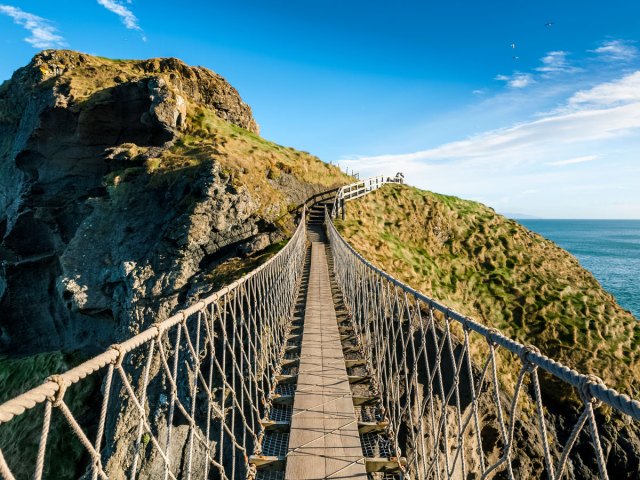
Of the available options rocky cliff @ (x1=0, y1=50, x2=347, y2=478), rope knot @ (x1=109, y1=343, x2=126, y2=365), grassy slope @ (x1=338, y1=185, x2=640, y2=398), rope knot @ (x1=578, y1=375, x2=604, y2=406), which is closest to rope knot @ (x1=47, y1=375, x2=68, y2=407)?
rope knot @ (x1=109, y1=343, x2=126, y2=365)

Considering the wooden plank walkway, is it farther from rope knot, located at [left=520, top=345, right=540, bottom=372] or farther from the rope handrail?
rope knot, located at [left=520, top=345, right=540, bottom=372]

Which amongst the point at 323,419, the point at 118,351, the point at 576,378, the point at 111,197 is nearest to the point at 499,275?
the point at 323,419

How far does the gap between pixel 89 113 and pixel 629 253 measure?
8986 cm

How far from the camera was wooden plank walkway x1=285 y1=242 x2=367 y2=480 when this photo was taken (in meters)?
3.64

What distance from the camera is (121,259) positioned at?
14.2 meters

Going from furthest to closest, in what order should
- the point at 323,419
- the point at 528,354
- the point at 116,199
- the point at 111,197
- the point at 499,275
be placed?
1. the point at 499,275
2. the point at 111,197
3. the point at 116,199
4. the point at 323,419
5. the point at 528,354

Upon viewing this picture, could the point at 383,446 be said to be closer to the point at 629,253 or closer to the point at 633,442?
the point at 633,442

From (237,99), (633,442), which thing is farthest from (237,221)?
(237,99)

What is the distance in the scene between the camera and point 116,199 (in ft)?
53.4

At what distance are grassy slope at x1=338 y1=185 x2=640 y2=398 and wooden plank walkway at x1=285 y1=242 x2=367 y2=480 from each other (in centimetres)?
1026

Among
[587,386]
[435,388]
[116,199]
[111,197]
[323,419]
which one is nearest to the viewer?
[587,386]

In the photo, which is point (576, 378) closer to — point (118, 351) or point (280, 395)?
point (118, 351)

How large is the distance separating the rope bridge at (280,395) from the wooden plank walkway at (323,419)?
0.84 ft

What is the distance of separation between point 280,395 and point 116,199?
1505 centimetres
